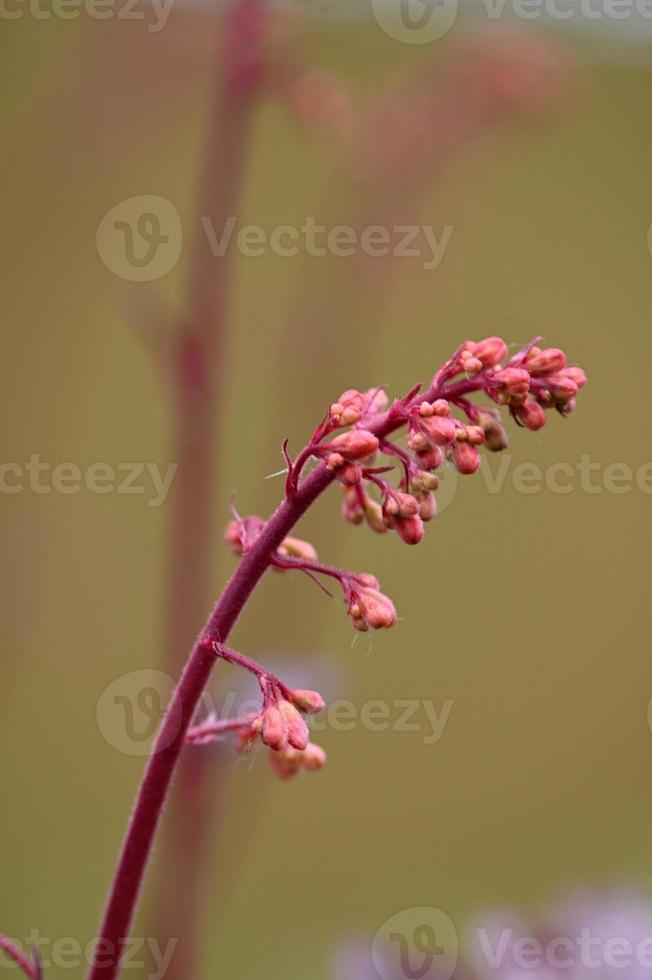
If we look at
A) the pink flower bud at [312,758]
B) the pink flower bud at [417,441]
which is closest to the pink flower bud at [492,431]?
the pink flower bud at [417,441]

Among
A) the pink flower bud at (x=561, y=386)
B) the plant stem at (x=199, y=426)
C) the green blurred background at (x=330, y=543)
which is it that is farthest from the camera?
the green blurred background at (x=330, y=543)

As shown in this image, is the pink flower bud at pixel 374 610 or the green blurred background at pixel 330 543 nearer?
Answer: the pink flower bud at pixel 374 610

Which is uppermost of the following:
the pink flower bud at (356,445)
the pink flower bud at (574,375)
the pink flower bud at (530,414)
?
the pink flower bud at (574,375)

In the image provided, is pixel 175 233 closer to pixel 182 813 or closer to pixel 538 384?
pixel 182 813

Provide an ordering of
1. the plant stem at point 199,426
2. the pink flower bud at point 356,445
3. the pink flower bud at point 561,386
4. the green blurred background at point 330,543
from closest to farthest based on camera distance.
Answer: the pink flower bud at point 356,445 < the pink flower bud at point 561,386 < the plant stem at point 199,426 < the green blurred background at point 330,543

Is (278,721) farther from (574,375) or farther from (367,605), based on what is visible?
(574,375)

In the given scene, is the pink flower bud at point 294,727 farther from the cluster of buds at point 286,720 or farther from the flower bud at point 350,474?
the flower bud at point 350,474

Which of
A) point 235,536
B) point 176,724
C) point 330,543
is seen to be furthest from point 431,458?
point 330,543
